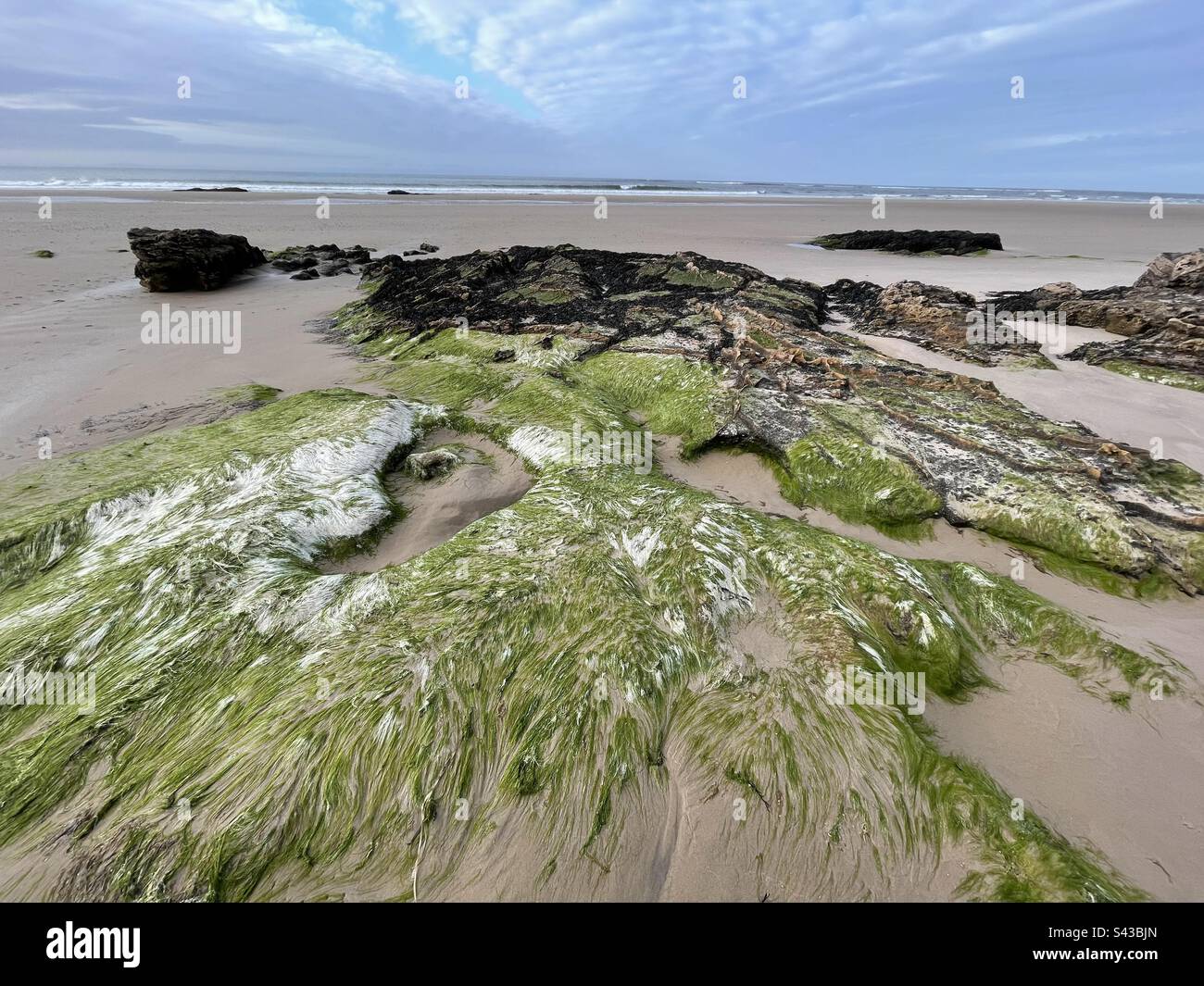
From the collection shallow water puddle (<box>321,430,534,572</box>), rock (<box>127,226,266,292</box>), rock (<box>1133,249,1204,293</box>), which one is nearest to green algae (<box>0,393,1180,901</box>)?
shallow water puddle (<box>321,430,534,572</box>)

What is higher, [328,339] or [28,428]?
[328,339]

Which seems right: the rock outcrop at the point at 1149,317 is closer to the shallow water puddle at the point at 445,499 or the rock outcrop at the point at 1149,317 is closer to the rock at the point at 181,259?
the shallow water puddle at the point at 445,499

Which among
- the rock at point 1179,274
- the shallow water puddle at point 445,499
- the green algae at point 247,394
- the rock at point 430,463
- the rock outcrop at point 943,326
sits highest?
the rock at point 1179,274

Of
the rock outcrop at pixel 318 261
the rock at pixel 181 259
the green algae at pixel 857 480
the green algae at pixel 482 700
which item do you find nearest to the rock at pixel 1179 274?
the green algae at pixel 857 480

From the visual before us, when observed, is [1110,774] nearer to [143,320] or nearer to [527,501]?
[527,501]

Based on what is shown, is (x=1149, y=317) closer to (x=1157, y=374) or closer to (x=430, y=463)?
(x=1157, y=374)

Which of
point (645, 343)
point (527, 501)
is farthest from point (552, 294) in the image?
point (527, 501)

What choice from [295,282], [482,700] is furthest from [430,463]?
[295,282]
